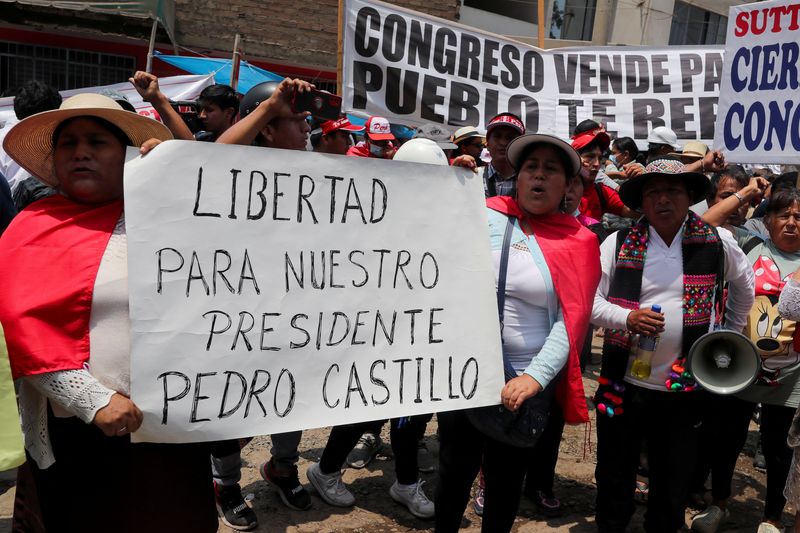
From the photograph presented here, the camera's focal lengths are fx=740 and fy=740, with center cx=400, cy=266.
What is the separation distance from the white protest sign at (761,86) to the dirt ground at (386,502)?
194 centimetres

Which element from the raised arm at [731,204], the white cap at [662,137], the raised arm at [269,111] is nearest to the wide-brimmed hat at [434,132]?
the white cap at [662,137]

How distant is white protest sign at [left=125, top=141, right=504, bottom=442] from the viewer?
2.20 m

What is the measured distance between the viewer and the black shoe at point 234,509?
3641 mm

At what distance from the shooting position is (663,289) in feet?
11.0

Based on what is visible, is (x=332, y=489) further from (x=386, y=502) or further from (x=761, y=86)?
(x=761, y=86)

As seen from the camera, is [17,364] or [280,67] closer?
[17,364]

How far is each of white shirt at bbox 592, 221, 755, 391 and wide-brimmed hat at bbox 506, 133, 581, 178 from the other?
63cm

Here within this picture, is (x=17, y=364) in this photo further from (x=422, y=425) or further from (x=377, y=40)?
(x=377, y=40)

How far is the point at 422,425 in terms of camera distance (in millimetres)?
4168

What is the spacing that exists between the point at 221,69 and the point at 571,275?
385 inches

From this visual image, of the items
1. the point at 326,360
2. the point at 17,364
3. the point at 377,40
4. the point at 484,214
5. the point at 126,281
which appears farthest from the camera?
the point at 377,40

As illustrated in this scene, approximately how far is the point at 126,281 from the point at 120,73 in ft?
49.3

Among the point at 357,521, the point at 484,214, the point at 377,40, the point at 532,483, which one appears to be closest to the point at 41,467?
the point at 484,214

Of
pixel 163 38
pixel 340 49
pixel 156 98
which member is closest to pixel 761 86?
pixel 340 49
